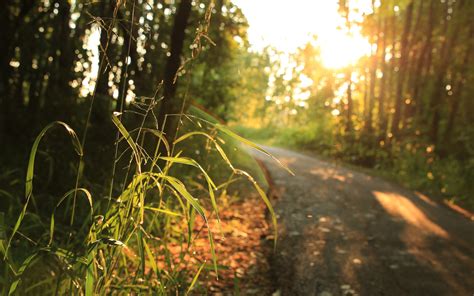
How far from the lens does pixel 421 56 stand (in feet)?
46.3

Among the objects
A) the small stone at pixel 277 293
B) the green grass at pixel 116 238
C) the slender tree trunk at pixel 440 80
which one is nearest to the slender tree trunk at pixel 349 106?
the slender tree trunk at pixel 440 80

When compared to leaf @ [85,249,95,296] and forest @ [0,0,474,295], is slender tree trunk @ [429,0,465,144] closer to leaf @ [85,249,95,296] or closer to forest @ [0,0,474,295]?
forest @ [0,0,474,295]

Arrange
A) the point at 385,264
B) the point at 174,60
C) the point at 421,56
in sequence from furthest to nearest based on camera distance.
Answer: the point at 421,56 → the point at 174,60 → the point at 385,264

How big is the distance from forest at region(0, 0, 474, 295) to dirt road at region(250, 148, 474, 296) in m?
0.19

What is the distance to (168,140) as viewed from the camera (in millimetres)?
5754

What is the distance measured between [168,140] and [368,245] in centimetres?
267

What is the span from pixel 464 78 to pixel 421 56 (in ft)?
5.73

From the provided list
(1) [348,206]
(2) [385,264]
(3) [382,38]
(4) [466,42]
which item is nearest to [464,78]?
(4) [466,42]

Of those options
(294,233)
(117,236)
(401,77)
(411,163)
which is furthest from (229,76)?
(117,236)

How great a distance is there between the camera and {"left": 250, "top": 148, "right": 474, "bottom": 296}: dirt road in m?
3.68

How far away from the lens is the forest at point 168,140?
2.09 meters

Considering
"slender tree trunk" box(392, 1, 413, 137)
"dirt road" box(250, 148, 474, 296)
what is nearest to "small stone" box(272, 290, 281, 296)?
"dirt road" box(250, 148, 474, 296)

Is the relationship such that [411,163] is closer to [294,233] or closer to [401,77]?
[401,77]

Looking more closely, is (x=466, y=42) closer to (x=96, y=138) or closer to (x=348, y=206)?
(x=348, y=206)
